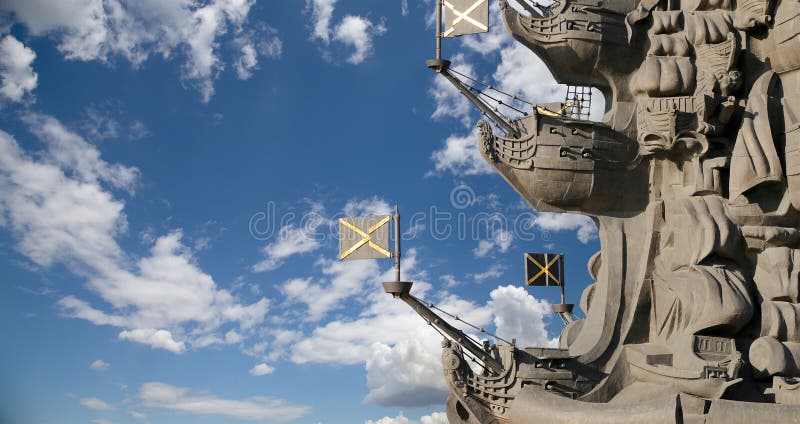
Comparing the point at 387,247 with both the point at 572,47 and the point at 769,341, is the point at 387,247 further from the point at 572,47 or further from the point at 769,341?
the point at 769,341

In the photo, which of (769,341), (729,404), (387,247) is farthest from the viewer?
(387,247)

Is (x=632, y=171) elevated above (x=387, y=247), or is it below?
above

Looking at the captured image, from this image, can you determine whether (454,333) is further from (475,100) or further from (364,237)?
(475,100)

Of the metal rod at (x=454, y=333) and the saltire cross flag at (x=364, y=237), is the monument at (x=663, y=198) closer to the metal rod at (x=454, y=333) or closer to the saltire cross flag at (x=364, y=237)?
the metal rod at (x=454, y=333)

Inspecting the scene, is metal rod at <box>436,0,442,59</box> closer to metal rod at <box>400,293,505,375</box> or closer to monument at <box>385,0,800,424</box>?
monument at <box>385,0,800,424</box>

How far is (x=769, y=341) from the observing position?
1577 centimetres

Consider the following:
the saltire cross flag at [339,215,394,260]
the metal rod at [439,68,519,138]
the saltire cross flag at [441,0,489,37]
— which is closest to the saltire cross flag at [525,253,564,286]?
the metal rod at [439,68,519,138]

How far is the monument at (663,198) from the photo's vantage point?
16.0 metres

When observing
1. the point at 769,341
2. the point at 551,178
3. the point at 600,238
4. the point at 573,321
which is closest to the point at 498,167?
the point at 551,178

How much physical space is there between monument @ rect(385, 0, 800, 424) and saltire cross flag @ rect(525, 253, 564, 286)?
136 centimetres

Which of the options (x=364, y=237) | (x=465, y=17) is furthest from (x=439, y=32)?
(x=364, y=237)

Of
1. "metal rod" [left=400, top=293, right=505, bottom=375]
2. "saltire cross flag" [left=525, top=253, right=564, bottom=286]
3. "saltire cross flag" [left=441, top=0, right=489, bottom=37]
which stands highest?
"saltire cross flag" [left=441, top=0, right=489, bottom=37]

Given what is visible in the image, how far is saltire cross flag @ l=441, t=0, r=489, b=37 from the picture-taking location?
19.2 meters

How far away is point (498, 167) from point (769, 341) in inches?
237
